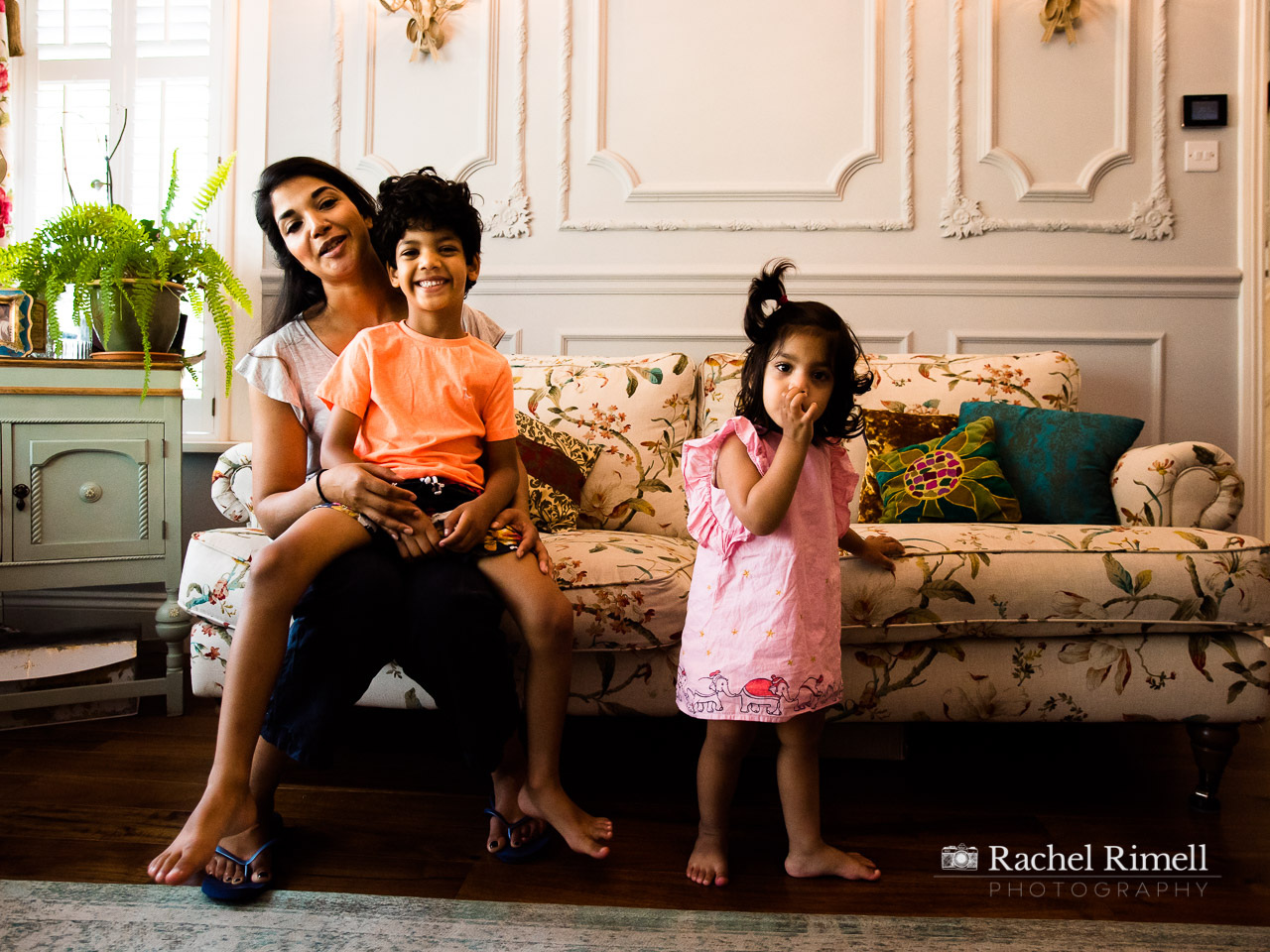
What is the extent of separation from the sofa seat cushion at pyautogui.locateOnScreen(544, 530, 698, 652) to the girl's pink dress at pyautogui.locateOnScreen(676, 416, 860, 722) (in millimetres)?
174

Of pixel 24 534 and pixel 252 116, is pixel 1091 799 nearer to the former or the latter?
pixel 24 534

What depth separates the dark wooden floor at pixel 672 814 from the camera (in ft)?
3.88

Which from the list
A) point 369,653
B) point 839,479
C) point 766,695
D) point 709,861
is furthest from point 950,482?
point 369,653

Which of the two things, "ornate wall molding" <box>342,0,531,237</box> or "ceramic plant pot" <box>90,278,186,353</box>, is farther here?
"ornate wall molding" <box>342,0,531,237</box>

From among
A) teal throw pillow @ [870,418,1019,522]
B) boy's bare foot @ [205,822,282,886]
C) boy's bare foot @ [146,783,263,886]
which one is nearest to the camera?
boy's bare foot @ [146,783,263,886]

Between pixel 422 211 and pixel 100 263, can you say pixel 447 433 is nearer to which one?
pixel 422 211

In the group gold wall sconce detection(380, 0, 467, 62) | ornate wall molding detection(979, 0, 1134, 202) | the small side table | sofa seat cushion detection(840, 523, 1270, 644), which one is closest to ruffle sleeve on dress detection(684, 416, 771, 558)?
sofa seat cushion detection(840, 523, 1270, 644)

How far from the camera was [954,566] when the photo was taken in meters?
1.48

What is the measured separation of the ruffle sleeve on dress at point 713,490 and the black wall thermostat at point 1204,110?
2014mm

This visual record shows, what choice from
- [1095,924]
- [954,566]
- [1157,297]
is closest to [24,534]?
[954,566]

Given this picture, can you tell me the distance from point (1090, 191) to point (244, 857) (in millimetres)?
2552

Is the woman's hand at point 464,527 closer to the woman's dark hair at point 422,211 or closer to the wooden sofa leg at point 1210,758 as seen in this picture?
the woman's dark hair at point 422,211

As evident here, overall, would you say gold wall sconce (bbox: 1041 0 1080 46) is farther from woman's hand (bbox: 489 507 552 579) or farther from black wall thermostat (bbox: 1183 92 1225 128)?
woman's hand (bbox: 489 507 552 579)

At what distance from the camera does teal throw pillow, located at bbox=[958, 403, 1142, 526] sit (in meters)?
1.83
